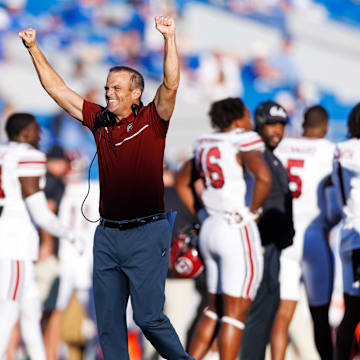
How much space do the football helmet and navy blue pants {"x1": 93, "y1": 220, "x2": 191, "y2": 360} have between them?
1358mm

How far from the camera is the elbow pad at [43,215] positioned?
4855 mm

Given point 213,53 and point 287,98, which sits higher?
point 213,53

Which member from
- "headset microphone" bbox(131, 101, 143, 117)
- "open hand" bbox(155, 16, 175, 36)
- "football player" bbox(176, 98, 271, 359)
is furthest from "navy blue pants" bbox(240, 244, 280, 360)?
"open hand" bbox(155, 16, 175, 36)

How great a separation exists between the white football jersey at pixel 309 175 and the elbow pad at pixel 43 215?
1.65 m

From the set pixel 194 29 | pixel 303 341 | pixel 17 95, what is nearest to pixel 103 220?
pixel 303 341

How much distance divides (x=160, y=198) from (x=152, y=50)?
40.7 ft

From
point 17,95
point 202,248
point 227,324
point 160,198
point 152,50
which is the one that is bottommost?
point 227,324

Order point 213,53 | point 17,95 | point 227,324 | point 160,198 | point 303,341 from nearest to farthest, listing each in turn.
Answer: point 160,198 < point 227,324 < point 303,341 < point 17,95 < point 213,53

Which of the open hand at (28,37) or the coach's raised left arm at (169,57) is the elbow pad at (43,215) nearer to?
the open hand at (28,37)

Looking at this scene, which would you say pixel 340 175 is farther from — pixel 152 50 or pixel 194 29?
pixel 194 29

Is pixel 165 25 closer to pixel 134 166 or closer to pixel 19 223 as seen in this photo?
pixel 134 166

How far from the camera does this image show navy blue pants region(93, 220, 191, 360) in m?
3.62

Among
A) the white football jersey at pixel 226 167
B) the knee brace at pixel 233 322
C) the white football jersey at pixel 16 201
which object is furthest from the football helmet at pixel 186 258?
the white football jersey at pixel 16 201

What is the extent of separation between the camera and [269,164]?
5062 millimetres
